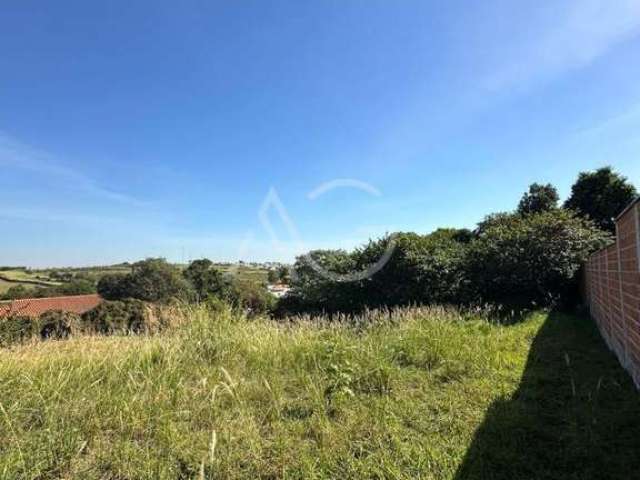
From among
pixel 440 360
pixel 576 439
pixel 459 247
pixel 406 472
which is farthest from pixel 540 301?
pixel 406 472

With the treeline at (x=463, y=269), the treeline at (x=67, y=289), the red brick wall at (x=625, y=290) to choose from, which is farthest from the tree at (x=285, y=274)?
the treeline at (x=67, y=289)

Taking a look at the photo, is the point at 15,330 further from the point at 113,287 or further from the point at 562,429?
the point at 113,287

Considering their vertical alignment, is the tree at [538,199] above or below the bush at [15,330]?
above

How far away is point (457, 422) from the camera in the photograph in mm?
3191

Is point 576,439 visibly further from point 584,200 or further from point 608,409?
point 584,200

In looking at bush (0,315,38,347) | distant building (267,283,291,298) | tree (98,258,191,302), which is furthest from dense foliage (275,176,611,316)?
tree (98,258,191,302)

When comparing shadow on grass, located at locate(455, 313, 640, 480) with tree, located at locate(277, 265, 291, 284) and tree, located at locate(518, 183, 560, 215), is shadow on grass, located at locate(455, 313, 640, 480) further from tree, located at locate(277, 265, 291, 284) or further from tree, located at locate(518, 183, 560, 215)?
tree, located at locate(518, 183, 560, 215)

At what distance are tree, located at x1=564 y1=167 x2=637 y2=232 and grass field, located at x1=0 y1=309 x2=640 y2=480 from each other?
65.1ft

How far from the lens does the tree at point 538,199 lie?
25094mm

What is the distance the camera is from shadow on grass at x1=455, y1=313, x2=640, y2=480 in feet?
7.98

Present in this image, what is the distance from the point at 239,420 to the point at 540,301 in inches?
435

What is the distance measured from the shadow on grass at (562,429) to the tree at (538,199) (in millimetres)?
22939

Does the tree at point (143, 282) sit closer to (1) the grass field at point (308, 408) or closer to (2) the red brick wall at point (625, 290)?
(1) the grass field at point (308, 408)

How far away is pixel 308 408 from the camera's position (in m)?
3.55
